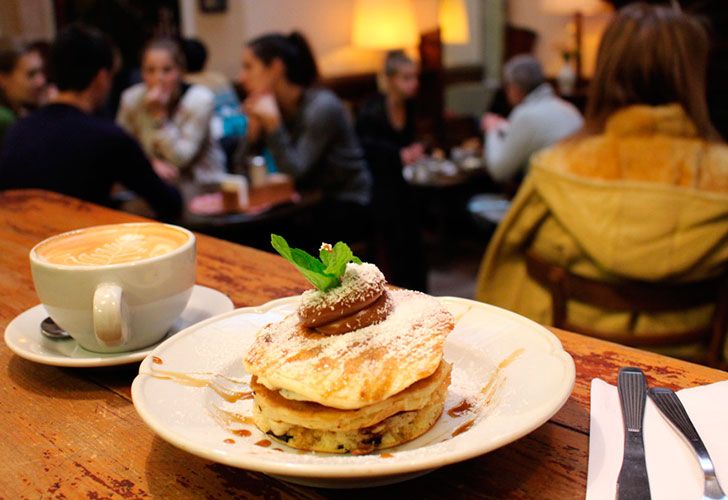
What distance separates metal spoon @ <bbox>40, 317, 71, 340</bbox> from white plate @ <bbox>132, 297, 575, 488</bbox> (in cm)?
24

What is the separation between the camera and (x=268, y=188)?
3.02 metres

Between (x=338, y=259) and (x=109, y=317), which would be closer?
(x=338, y=259)

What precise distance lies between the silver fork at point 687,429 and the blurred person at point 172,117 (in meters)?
3.53

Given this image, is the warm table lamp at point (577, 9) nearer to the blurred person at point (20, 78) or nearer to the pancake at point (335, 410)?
the blurred person at point (20, 78)

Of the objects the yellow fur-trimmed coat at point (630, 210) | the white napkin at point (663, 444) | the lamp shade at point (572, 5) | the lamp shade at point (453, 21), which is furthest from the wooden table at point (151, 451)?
the lamp shade at point (453, 21)

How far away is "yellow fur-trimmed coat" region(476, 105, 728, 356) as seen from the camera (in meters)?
1.82

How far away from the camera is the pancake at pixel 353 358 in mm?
654

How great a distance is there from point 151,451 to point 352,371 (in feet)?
0.79

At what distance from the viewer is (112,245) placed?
0.99 metres

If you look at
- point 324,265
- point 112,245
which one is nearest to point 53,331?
point 112,245

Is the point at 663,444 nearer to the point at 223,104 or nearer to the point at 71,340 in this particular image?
the point at 71,340

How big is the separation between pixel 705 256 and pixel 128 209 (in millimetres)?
2356

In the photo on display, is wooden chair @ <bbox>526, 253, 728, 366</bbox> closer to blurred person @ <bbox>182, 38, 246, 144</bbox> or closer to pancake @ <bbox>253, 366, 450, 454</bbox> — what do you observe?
pancake @ <bbox>253, 366, 450, 454</bbox>

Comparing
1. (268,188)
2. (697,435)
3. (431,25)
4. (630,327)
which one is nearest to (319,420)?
(697,435)
